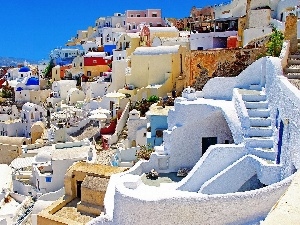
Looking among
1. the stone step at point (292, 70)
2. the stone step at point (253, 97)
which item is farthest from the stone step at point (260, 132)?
the stone step at point (292, 70)

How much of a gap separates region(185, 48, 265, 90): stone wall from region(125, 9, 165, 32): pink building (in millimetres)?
28622

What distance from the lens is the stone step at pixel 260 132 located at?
1324cm

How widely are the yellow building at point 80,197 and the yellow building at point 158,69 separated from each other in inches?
577

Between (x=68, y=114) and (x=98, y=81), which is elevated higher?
(x=98, y=81)

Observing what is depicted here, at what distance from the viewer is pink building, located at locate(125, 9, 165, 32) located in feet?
179

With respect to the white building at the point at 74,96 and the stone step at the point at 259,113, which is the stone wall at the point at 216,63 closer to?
the stone step at the point at 259,113

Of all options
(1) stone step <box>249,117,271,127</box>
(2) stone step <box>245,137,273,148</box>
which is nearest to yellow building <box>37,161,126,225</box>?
(2) stone step <box>245,137,273,148</box>

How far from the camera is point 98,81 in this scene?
1588 inches

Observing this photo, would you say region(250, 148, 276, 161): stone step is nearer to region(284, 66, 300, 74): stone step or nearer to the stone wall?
region(284, 66, 300, 74): stone step

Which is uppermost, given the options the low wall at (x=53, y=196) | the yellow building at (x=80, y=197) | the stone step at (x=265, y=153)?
the stone step at (x=265, y=153)

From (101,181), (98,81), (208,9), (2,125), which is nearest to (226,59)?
(101,181)

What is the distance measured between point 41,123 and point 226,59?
1838 cm

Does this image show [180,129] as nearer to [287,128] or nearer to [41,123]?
[287,128]

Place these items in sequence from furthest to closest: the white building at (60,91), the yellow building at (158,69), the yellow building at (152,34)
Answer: the white building at (60,91), the yellow building at (152,34), the yellow building at (158,69)
